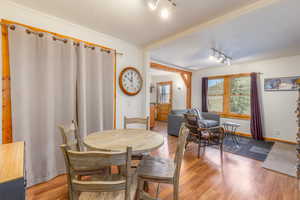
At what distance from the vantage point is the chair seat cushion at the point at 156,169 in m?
1.30

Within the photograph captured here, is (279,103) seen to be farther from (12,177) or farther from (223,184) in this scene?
(12,177)

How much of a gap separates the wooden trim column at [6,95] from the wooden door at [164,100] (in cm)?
591


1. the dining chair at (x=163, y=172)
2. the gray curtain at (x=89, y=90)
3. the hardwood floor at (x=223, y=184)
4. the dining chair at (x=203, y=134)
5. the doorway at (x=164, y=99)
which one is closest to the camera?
the dining chair at (x=163, y=172)

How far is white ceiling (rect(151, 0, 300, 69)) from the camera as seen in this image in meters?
1.83

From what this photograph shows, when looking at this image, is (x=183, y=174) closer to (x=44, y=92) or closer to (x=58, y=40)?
(x=44, y=92)

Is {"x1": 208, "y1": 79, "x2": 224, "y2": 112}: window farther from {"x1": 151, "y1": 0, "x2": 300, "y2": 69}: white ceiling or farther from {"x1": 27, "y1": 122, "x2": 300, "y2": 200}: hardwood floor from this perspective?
{"x1": 27, "y1": 122, "x2": 300, "y2": 200}: hardwood floor

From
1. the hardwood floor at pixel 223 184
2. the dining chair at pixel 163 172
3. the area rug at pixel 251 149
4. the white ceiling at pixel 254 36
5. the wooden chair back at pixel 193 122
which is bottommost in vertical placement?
the area rug at pixel 251 149

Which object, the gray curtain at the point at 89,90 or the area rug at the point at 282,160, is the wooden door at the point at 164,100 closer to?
the area rug at the point at 282,160

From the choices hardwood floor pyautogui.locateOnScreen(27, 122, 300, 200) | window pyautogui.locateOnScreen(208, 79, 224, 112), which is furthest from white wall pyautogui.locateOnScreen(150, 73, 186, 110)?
hardwood floor pyautogui.locateOnScreen(27, 122, 300, 200)

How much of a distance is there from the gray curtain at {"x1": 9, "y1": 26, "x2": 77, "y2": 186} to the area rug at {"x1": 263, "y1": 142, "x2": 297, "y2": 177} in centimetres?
356

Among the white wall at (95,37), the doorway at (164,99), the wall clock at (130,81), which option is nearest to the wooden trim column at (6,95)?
the white wall at (95,37)

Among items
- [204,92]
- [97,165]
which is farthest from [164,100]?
[97,165]

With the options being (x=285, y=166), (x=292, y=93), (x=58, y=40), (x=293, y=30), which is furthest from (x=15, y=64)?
(x=292, y=93)

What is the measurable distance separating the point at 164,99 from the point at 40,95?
232 inches
